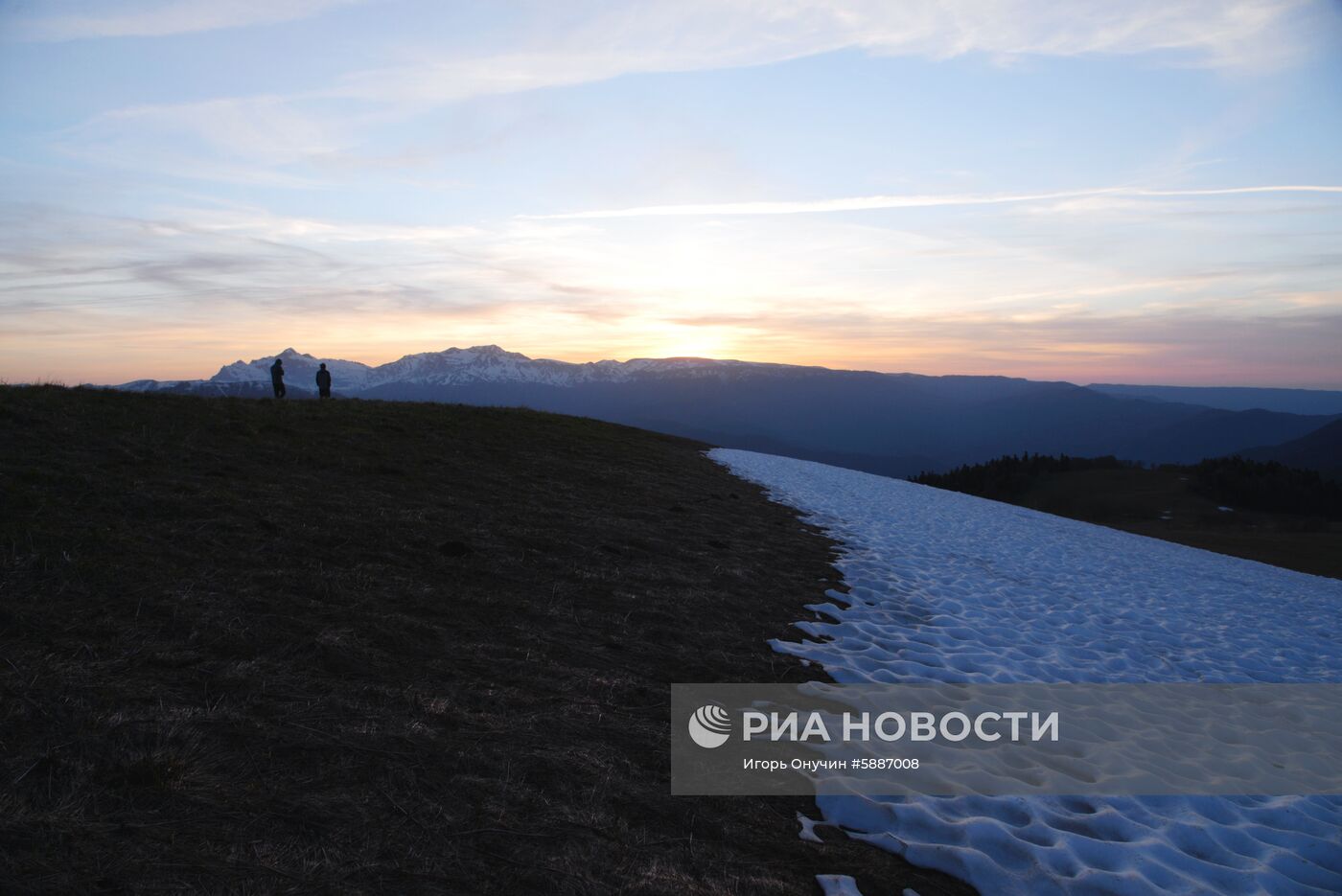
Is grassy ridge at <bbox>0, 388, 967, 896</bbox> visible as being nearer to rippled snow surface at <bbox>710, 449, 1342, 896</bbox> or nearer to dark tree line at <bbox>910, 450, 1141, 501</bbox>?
rippled snow surface at <bbox>710, 449, 1342, 896</bbox>

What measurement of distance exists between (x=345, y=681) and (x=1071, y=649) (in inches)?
432

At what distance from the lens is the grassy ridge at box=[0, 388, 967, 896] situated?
4.24m

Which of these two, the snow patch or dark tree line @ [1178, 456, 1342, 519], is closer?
the snow patch

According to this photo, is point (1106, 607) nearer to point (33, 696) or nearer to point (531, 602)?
point (531, 602)

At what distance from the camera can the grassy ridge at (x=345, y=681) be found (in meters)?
4.24

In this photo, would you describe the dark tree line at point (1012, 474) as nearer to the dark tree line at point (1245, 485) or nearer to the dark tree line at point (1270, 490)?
the dark tree line at point (1245, 485)

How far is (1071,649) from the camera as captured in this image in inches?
436

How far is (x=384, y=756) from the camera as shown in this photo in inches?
209

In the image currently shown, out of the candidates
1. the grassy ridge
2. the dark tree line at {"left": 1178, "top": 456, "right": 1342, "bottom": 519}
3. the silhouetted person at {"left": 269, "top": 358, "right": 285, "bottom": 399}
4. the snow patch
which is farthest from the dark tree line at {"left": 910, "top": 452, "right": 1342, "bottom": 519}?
the snow patch

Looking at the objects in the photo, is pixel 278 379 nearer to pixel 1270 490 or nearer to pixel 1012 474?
pixel 1012 474

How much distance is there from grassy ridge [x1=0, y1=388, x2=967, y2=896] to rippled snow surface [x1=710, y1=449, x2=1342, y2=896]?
77cm

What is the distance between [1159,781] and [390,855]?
291 inches

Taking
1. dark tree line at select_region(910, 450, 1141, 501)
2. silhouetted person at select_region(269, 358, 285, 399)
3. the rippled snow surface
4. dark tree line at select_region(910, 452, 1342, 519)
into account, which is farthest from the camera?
dark tree line at select_region(910, 450, 1141, 501)

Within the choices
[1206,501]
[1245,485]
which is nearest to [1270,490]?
[1245,485]
